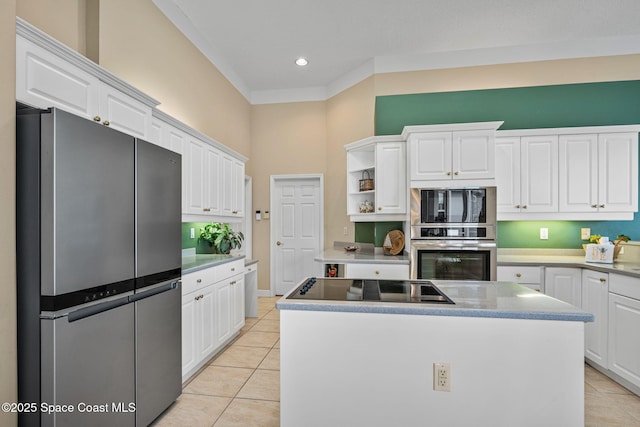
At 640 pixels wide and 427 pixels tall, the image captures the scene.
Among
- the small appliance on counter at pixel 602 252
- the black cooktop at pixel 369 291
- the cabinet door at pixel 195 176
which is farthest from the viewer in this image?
the small appliance on counter at pixel 602 252

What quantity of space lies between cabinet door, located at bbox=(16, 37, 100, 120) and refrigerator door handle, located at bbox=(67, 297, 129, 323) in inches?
38.4

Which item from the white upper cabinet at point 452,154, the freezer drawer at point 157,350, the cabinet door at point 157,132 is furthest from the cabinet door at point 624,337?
the cabinet door at point 157,132

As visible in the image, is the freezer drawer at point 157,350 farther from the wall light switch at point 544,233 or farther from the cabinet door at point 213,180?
the wall light switch at point 544,233

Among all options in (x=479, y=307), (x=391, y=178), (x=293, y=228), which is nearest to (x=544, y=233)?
(x=391, y=178)

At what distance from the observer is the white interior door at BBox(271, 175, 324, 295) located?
5.33 meters

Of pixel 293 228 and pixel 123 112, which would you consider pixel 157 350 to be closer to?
pixel 123 112

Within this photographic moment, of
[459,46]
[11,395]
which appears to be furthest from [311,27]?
[11,395]

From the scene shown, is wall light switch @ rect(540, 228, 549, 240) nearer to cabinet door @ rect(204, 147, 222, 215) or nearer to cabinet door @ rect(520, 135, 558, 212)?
cabinet door @ rect(520, 135, 558, 212)

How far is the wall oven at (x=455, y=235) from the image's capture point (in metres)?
3.27

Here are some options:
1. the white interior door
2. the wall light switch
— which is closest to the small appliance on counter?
the wall light switch

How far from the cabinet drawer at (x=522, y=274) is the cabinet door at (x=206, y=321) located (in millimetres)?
2828

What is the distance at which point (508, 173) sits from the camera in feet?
11.5

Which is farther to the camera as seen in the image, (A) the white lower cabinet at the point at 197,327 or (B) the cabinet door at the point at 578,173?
(B) the cabinet door at the point at 578,173

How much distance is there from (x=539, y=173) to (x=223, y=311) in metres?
3.65
